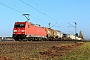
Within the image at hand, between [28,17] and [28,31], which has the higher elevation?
[28,17]

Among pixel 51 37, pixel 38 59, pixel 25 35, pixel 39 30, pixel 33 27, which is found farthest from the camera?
pixel 51 37

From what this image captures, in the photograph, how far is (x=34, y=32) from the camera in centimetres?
5188

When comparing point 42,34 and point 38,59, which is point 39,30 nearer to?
point 42,34

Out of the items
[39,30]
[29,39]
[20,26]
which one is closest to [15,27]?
[20,26]

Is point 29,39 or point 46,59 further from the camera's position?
point 29,39

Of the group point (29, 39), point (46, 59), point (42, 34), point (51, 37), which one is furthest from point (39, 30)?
point (46, 59)

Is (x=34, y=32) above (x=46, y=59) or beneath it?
above

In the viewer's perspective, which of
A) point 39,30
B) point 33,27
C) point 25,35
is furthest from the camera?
point 39,30

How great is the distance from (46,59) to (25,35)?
33323mm

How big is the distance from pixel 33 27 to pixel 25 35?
5.32 meters

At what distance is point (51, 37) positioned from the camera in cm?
7394

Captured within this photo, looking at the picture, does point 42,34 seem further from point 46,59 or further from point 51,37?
point 46,59

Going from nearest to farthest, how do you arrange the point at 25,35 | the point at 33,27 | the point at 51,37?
the point at 25,35
the point at 33,27
the point at 51,37

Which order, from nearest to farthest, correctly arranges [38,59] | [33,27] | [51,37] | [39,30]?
1. [38,59]
2. [33,27]
3. [39,30]
4. [51,37]
